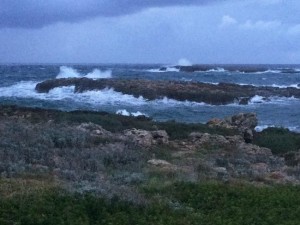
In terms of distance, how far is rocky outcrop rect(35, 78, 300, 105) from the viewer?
44844 mm

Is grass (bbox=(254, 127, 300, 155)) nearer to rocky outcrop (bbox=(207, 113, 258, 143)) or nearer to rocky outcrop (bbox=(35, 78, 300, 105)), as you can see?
rocky outcrop (bbox=(207, 113, 258, 143))

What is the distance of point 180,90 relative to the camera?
4691cm

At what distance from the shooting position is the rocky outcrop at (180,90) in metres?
44.8

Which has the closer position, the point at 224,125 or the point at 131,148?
the point at 131,148

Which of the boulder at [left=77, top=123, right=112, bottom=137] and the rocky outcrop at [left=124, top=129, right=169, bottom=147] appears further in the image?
the boulder at [left=77, top=123, right=112, bottom=137]

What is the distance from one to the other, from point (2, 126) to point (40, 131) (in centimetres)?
123

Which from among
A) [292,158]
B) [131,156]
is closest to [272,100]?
[292,158]

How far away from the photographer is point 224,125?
2338 centimetres

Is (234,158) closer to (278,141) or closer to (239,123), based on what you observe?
(278,141)

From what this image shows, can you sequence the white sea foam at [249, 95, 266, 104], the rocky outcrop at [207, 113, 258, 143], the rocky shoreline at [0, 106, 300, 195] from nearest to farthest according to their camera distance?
the rocky shoreline at [0, 106, 300, 195] < the rocky outcrop at [207, 113, 258, 143] < the white sea foam at [249, 95, 266, 104]

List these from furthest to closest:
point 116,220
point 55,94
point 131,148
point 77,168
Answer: point 55,94, point 131,148, point 77,168, point 116,220

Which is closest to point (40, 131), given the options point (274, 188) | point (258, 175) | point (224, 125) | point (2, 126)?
point (2, 126)

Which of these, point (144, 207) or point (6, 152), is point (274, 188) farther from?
point (6, 152)

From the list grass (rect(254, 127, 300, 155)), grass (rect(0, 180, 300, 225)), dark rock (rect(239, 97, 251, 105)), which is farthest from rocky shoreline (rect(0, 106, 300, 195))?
dark rock (rect(239, 97, 251, 105))
